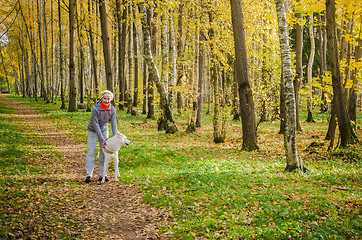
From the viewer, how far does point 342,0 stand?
10680mm

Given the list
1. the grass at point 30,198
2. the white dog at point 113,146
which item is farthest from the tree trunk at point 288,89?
the grass at point 30,198

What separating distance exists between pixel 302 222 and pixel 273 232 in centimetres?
73

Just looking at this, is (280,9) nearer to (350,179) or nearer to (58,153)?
(350,179)

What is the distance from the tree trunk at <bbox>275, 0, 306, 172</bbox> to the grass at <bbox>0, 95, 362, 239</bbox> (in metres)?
0.65

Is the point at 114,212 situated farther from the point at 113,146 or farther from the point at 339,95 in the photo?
the point at 339,95

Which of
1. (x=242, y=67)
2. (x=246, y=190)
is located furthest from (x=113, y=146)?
(x=242, y=67)

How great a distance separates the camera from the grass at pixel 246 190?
201 inches

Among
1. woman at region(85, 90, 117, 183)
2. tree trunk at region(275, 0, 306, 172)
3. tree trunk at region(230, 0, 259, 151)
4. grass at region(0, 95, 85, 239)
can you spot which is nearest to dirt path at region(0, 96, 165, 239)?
grass at region(0, 95, 85, 239)

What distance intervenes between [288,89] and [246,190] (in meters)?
3.58

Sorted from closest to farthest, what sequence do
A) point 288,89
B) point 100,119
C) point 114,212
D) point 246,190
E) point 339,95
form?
point 114,212 → point 246,190 → point 100,119 → point 288,89 → point 339,95

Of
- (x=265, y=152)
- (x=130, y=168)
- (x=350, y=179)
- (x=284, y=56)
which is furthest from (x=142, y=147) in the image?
(x=350, y=179)

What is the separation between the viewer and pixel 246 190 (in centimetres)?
714

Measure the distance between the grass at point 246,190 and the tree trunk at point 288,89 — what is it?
0.65 metres

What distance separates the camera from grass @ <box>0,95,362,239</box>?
5094 millimetres
